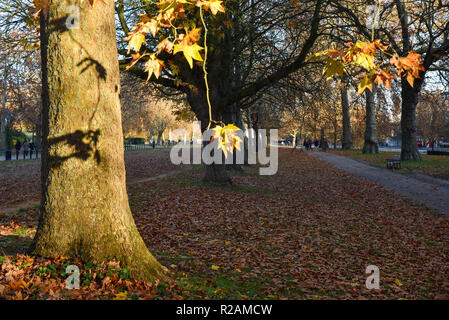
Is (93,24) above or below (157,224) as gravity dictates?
above

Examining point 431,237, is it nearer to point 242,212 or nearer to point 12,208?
point 242,212

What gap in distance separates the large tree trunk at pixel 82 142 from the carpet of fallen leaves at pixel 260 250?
24 centimetres

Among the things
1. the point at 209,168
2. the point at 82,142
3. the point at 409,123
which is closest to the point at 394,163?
the point at 409,123

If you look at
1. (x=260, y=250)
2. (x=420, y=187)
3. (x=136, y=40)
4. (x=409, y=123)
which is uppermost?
(x=409, y=123)

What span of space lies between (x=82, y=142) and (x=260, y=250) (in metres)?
3.75

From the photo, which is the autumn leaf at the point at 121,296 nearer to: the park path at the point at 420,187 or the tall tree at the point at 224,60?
the tall tree at the point at 224,60

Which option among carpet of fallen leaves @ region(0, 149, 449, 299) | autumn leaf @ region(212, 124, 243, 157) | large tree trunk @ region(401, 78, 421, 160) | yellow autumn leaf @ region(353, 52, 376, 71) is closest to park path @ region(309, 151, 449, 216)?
carpet of fallen leaves @ region(0, 149, 449, 299)

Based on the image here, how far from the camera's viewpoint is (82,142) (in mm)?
3479

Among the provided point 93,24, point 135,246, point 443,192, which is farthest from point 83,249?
point 443,192

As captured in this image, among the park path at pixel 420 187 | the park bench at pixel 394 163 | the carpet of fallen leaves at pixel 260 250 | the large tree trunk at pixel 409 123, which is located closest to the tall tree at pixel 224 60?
the carpet of fallen leaves at pixel 260 250

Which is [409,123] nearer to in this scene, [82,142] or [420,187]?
[420,187]

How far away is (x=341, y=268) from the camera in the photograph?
5.25 metres

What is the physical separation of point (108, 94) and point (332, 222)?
260 inches

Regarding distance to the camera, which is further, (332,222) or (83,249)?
(332,222)
